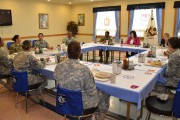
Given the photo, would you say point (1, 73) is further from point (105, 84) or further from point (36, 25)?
point (36, 25)

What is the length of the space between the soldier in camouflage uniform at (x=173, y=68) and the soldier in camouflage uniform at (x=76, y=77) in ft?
4.40

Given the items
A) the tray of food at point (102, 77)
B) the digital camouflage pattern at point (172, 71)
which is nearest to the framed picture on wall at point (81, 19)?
the digital camouflage pattern at point (172, 71)

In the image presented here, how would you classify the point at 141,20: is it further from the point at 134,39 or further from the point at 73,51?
the point at 73,51

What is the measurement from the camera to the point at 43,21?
8.34m

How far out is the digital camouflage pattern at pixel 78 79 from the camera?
5.85ft

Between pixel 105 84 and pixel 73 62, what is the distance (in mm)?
480

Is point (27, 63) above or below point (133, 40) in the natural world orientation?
below

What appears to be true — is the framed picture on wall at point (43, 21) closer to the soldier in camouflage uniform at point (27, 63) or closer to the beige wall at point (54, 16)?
the beige wall at point (54, 16)

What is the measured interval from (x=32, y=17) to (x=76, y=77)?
689cm

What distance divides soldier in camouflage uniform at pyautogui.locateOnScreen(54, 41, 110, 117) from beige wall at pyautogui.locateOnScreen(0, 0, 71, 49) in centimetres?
601

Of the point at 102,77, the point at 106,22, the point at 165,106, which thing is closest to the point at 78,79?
the point at 102,77

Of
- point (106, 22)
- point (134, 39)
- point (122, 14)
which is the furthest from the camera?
point (106, 22)

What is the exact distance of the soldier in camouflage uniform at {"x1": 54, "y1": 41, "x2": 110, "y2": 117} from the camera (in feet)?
5.86

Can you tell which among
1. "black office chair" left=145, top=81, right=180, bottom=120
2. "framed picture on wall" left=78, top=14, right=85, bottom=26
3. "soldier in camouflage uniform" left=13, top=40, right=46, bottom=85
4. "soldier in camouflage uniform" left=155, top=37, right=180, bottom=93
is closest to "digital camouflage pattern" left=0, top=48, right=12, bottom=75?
"soldier in camouflage uniform" left=13, top=40, right=46, bottom=85
